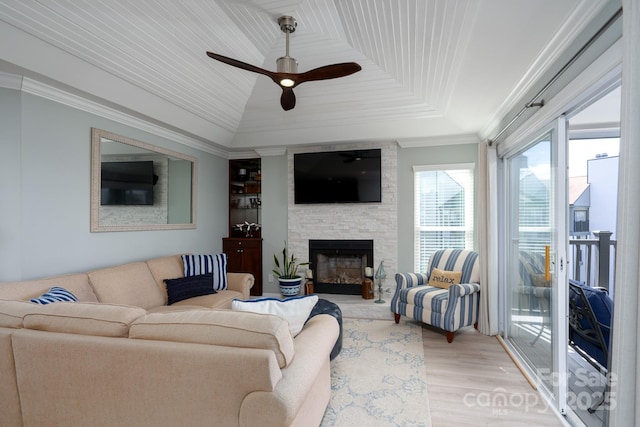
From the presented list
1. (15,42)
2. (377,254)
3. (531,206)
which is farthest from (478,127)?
(15,42)

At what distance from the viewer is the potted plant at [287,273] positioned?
5133 mm

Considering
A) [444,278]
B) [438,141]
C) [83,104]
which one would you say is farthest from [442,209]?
[83,104]

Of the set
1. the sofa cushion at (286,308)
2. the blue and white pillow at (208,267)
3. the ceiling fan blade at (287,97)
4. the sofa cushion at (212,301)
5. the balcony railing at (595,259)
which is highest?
the ceiling fan blade at (287,97)

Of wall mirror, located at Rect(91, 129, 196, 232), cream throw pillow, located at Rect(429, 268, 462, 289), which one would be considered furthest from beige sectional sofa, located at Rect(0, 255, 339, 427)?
cream throw pillow, located at Rect(429, 268, 462, 289)

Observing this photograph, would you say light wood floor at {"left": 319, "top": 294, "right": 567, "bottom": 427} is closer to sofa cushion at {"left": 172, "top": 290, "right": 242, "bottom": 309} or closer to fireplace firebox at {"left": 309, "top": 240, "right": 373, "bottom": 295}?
fireplace firebox at {"left": 309, "top": 240, "right": 373, "bottom": 295}

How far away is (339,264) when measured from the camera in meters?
5.42

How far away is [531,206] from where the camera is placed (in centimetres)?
292

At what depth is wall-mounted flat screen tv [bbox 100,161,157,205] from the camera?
3.51m

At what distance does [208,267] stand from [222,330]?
2848 millimetres

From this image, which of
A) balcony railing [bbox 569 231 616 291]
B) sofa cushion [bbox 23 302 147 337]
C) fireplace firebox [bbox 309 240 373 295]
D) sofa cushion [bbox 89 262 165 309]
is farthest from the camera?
fireplace firebox [bbox 309 240 373 295]

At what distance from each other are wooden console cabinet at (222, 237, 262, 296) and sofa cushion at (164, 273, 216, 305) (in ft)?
5.14

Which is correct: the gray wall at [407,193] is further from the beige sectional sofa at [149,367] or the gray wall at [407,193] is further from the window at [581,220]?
the beige sectional sofa at [149,367]

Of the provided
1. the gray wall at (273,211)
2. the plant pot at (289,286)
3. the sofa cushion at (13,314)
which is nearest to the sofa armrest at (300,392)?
the sofa cushion at (13,314)

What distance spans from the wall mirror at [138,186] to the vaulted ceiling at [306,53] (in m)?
0.47
